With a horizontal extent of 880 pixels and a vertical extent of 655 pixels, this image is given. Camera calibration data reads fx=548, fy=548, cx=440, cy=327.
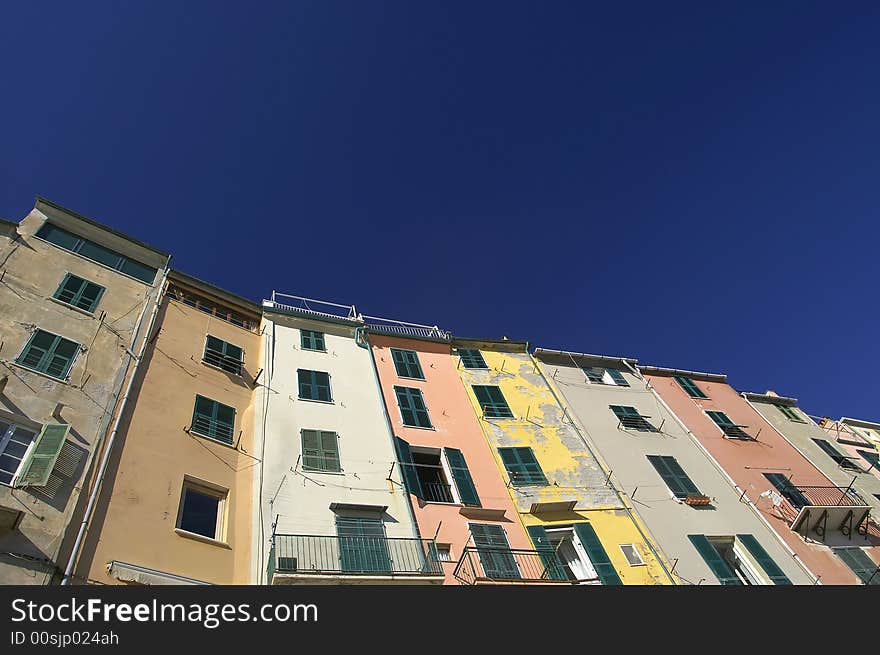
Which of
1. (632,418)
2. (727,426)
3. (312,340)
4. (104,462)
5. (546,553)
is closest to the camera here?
(104,462)

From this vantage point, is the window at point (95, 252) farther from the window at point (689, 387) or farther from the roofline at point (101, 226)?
the window at point (689, 387)

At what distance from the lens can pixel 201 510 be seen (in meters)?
15.4

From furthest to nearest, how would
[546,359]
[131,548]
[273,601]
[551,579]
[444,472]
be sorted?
[546,359], [444,472], [551,579], [131,548], [273,601]

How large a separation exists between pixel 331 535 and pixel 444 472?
19.9 ft

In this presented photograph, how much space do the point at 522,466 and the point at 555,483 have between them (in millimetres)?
1429

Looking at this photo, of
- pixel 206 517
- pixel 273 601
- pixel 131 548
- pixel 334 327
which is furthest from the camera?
pixel 334 327

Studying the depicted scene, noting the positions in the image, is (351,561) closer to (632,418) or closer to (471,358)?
(471,358)

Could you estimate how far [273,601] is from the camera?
36.9 feet

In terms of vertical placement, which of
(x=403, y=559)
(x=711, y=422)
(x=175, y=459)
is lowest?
(x=403, y=559)

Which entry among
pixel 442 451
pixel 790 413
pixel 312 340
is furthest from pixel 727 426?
pixel 312 340

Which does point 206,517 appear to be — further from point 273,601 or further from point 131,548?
point 273,601

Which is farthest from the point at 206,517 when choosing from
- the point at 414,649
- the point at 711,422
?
the point at 711,422

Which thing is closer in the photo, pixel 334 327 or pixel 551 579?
pixel 551 579

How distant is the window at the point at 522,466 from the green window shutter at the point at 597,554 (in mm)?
2325
